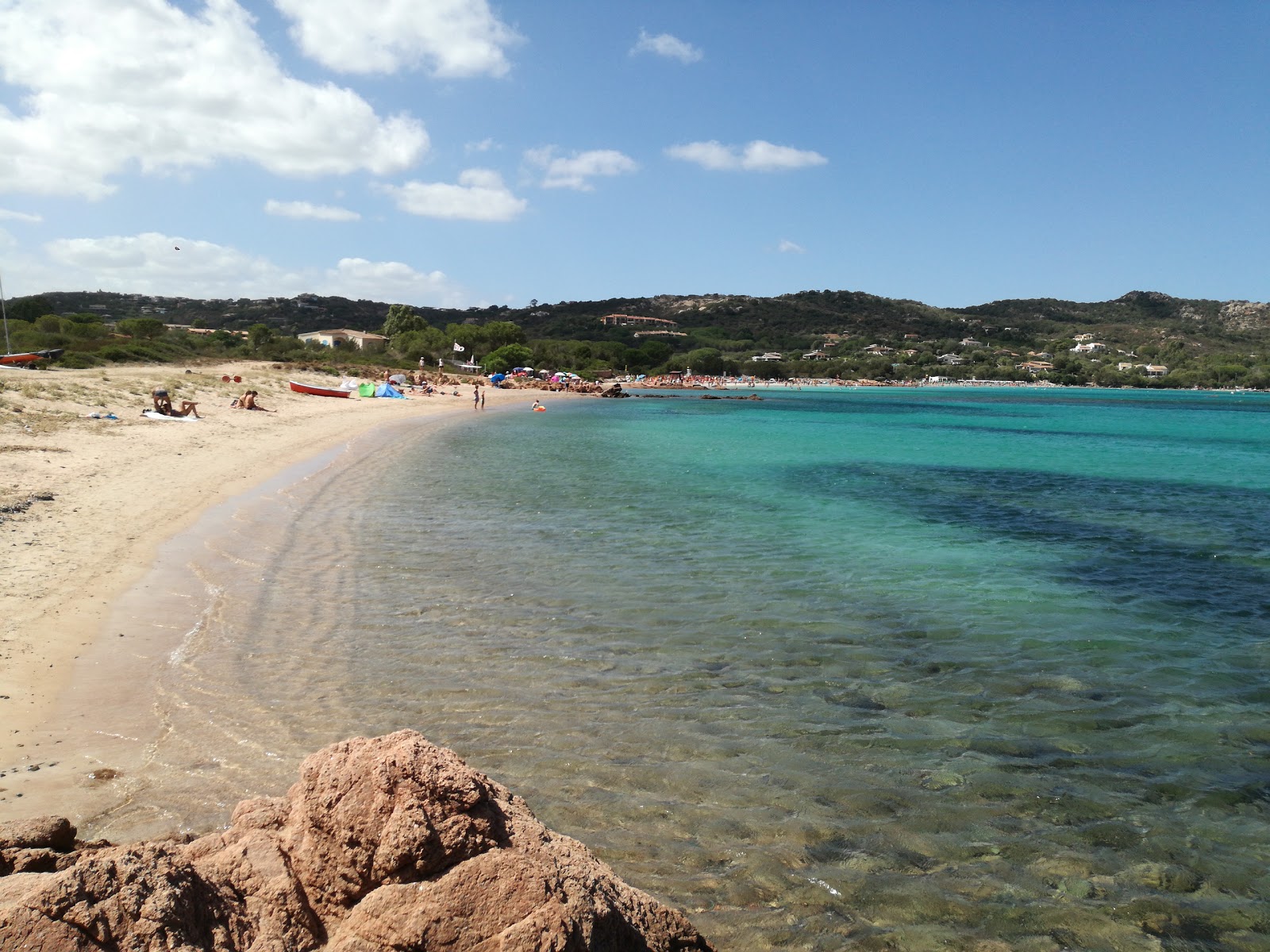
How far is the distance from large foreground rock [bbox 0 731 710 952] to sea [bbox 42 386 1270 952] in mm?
1446

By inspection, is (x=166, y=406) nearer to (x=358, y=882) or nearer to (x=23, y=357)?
(x=23, y=357)

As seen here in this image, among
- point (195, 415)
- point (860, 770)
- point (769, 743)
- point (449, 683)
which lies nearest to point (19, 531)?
point (449, 683)

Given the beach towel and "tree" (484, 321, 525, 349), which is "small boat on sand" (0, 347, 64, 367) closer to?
the beach towel

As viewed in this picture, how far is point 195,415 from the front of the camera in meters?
25.0

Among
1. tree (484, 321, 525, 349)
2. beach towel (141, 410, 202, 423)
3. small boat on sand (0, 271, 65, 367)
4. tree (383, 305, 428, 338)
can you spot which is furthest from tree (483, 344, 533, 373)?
beach towel (141, 410, 202, 423)

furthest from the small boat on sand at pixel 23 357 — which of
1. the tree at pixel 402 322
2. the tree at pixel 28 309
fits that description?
the tree at pixel 402 322

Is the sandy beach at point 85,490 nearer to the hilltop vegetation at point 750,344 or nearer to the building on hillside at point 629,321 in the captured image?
the hilltop vegetation at point 750,344

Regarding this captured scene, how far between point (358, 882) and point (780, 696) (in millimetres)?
4363

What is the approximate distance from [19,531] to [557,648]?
7.20 m

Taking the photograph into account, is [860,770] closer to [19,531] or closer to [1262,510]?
[19,531]

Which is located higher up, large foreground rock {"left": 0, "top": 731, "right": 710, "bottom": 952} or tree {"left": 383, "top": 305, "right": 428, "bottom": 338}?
tree {"left": 383, "top": 305, "right": 428, "bottom": 338}

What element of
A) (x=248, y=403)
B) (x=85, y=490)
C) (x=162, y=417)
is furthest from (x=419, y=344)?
(x=85, y=490)

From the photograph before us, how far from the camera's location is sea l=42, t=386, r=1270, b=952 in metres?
4.09

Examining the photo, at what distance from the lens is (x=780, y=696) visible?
6.38 meters
